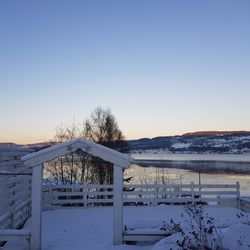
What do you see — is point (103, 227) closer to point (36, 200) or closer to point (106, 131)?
point (36, 200)

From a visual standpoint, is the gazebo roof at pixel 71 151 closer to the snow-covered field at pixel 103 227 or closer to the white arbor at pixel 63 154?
the white arbor at pixel 63 154

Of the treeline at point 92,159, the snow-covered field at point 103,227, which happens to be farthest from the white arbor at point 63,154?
the treeline at point 92,159

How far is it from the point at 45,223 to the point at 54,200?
4426 millimetres

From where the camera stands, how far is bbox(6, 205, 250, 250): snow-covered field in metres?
8.89

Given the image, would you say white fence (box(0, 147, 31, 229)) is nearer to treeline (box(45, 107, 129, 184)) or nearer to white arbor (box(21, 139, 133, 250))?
white arbor (box(21, 139, 133, 250))

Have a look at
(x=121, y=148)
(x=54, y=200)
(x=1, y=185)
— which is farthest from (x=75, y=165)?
(x=1, y=185)

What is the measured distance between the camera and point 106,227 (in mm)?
13430

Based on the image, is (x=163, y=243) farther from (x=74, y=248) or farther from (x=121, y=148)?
(x=121, y=148)

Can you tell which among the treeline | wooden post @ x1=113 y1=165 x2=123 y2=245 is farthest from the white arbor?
the treeline

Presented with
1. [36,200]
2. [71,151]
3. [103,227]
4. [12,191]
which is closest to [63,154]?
[71,151]

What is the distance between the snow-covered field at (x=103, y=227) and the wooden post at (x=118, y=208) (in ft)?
0.96

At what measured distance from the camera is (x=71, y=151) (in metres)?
10.5

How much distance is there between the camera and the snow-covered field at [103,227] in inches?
350

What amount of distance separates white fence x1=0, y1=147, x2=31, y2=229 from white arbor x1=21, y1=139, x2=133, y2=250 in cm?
125
